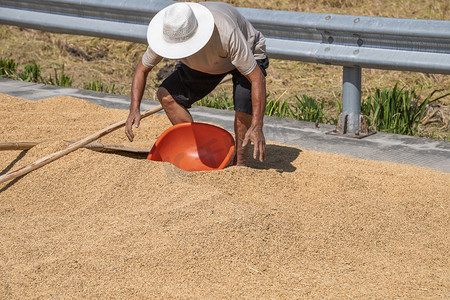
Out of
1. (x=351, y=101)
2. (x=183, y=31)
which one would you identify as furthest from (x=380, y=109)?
(x=183, y=31)

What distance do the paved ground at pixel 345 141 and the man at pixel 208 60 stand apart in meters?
0.81

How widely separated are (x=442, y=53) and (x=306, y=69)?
10.6ft

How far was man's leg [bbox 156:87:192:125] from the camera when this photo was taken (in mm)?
4238

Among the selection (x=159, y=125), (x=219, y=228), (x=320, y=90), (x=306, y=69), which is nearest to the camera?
(x=219, y=228)

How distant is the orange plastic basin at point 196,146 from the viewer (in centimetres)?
419

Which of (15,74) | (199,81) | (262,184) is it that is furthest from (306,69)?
(262,184)

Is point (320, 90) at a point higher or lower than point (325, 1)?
lower

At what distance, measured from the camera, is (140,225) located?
3.10m

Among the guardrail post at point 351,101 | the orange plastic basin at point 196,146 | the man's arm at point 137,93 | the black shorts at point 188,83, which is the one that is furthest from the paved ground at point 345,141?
the man's arm at point 137,93

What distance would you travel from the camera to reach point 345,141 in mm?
4703

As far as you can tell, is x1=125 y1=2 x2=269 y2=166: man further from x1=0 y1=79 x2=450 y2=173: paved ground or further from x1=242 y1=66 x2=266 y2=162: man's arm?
x1=0 y1=79 x2=450 y2=173: paved ground

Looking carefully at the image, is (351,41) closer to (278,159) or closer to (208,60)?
(278,159)

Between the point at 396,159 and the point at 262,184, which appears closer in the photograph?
the point at 262,184

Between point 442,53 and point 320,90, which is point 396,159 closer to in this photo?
point 442,53
